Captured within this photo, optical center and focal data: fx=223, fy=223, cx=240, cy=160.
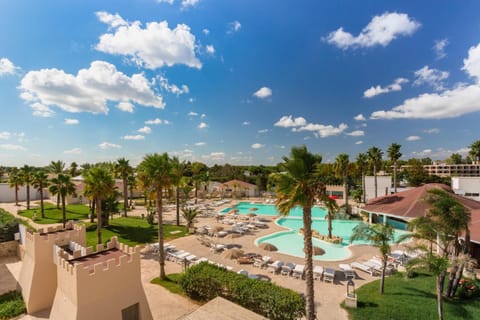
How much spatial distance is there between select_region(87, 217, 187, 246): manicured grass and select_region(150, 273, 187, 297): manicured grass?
8.21 m

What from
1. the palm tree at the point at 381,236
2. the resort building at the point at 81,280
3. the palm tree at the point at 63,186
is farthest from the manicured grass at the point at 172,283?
the palm tree at the point at 63,186

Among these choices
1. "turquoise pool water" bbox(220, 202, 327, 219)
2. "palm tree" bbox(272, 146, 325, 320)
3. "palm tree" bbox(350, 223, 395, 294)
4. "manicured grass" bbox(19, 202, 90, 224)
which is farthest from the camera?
"turquoise pool water" bbox(220, 202, 327, 219)

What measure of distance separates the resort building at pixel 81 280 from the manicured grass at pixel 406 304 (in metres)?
10.5

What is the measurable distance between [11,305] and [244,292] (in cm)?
1258

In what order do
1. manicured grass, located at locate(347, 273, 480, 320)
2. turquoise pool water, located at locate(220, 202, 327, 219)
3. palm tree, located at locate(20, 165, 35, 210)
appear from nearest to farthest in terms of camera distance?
manicured grass, located at locate(347, 273, 480, 320) < palm tree, located at locate(20, 165, 35, 210) < turquoise pool water, located at locate(220, 202, 327, 219)

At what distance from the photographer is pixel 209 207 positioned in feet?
134

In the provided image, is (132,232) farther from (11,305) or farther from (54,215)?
(54,215)

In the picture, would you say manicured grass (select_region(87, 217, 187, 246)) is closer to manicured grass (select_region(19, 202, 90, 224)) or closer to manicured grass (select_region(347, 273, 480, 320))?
manicured grass (select_region(19, 202, 90, 224))

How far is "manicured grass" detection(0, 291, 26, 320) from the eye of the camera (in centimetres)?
1134

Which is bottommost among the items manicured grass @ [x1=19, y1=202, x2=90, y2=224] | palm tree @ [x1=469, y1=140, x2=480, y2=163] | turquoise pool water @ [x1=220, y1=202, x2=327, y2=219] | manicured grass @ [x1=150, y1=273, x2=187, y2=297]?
turquoise pool water @ [x1=220, y1=202, x2=327, y2=219]

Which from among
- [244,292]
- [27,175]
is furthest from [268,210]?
[27,175]

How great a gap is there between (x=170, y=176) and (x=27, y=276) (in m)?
9.37

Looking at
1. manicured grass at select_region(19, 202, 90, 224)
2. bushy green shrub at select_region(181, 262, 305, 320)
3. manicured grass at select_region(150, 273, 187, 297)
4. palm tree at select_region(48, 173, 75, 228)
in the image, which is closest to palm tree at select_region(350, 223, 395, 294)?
bushy green shrub at select_region(181, 262, 305, 320)

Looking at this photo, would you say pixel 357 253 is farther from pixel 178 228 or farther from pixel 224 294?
pixel 178 228
